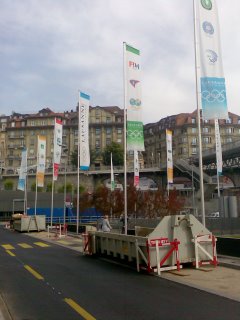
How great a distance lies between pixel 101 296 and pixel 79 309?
1.39 meters

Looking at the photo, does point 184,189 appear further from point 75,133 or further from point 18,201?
point 75,133

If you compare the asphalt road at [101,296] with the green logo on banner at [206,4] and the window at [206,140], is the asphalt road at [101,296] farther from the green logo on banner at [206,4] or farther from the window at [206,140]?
the window at [206,140]

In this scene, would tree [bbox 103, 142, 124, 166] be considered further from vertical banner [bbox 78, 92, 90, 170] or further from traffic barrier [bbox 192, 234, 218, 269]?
traffic barrier [bbox 192, 234, 218, 269]

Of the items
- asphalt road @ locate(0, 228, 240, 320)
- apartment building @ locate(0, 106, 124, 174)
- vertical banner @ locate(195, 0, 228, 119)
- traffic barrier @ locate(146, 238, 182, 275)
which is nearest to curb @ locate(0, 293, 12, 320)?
asphalt road @ locate(0, 228, 240, 320)

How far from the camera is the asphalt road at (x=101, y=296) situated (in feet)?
25.8

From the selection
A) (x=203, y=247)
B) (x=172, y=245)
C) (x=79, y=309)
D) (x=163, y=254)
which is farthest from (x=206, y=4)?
(x=79, y=309)

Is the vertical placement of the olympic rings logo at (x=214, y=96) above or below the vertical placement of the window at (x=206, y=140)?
below

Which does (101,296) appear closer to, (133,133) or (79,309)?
(79,309)

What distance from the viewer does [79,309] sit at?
827 centimetres

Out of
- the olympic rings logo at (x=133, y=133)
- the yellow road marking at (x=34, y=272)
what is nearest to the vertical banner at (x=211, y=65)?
the olympic rings logo at (x=133, y=133)

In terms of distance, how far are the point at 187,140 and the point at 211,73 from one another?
122 meters

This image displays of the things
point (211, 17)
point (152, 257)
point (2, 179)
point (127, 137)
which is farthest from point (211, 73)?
point (2, 179)

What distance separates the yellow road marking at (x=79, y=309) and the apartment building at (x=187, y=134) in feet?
402

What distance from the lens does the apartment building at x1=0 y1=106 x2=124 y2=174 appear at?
146 m
